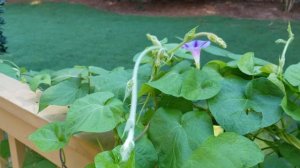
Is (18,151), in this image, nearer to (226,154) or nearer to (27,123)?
(27,123)

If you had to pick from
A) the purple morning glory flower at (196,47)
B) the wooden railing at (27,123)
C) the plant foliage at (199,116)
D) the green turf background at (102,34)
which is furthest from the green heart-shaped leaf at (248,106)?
the green turf background at (102,34)

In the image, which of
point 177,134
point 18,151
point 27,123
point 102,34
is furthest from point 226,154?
point 102,34

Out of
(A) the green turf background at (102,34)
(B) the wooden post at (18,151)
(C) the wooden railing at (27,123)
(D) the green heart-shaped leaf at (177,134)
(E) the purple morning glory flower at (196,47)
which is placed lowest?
(A) the green turf background at (102,34)

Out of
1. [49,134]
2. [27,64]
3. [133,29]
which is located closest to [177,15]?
[133,29]

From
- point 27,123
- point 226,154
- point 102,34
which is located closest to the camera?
point 226,154

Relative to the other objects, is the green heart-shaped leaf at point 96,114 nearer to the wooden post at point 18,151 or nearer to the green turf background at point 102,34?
the wooden post at point 18,151
